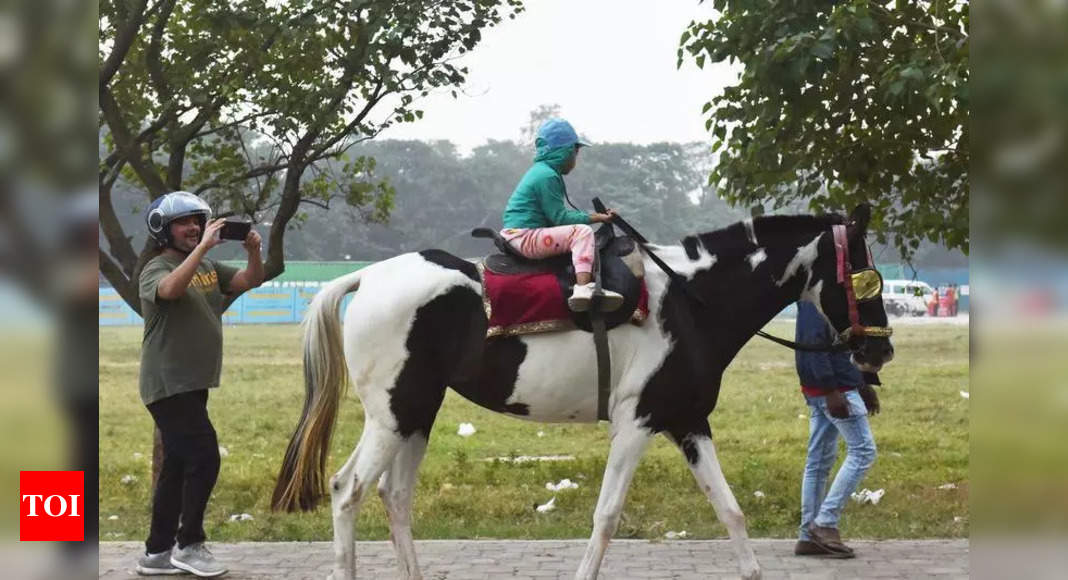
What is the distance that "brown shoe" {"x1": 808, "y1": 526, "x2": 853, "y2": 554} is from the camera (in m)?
6.88

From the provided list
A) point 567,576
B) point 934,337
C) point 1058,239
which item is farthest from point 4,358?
point 934,337

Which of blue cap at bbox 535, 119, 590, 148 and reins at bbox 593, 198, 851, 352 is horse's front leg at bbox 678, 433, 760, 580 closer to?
reins at bbox 593, 198, 851, 352

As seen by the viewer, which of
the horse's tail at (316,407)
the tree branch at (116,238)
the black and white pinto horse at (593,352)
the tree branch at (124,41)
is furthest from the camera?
the tree branch at (116,238)

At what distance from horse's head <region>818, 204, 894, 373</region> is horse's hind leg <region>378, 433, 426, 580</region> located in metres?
2.33

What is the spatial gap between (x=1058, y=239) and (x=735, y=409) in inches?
564

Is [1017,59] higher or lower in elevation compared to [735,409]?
higher

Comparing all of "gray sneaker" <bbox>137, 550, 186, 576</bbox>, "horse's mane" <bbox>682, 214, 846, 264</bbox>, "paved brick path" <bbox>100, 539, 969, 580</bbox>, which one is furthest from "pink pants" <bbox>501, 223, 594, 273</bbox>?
"gray sneaker" <bbox>137, 550, 186, 576</bbox>

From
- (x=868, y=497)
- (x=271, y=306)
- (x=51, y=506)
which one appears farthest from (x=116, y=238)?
(x=271, y=306)

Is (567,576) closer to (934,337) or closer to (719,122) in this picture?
(719,122)

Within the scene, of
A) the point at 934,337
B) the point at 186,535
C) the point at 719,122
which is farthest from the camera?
the point at 934,337

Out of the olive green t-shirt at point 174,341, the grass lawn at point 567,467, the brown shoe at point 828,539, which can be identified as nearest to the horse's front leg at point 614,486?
the grass lawn at point 567,467

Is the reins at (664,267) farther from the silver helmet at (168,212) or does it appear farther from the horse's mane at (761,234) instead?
the silver helmet at (168,212)

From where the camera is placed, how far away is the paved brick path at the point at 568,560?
6.47m

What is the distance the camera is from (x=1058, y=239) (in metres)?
1.16
